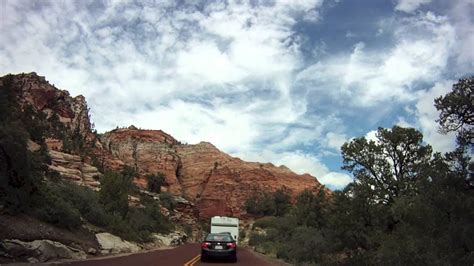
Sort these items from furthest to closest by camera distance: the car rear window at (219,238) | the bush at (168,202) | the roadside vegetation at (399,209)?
the bush at (168,202), the car rear window at (219,238), the roadside vegetation at (399,209)

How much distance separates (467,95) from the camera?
523 inches

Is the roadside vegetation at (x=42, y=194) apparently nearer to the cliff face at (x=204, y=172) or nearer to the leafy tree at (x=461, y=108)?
the leafy tree at (x=461, y=108)

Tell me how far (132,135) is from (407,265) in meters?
114

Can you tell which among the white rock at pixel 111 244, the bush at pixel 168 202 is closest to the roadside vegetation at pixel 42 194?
the white rock at pixel 111 244

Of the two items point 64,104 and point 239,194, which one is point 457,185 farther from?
point 239,194

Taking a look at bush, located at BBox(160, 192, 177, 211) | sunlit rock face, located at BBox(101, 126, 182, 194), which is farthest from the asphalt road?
sunlit rock face, located at BBox(101, 126, 182, 194)

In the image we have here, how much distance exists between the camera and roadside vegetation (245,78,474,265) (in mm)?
12672

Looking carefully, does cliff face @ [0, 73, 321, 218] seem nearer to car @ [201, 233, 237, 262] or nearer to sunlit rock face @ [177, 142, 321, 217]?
sunlit rock face @ [177, 142, 321, 217]

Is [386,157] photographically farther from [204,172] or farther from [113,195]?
[204,172]

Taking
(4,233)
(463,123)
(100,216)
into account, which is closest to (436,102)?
(463,123)

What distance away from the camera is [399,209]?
23.9 meters

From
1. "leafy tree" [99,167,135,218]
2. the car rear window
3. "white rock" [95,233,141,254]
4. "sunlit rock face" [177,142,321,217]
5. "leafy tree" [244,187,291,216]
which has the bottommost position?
"white rock" [95,233,141,254]

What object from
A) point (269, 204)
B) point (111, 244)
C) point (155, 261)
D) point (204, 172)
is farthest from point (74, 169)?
point (204, 172)

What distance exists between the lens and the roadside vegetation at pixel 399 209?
1267cm
